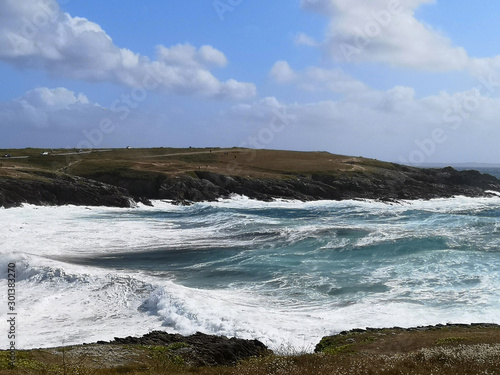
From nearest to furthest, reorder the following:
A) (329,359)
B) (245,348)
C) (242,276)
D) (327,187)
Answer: (329,359), (245,348), (242,276), (327,187)

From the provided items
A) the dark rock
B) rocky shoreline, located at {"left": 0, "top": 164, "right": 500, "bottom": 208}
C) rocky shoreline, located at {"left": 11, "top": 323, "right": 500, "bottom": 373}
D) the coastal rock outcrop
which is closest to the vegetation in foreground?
rocky shoreline, located at {"left": 11, "top": 323, "right": 500, "bottom": 373}

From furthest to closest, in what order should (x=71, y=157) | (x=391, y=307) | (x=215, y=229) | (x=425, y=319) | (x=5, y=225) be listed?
(x=71, y=157)
(x=215, y=229)
(x=5, y=225)
(x=391, y=307)
(x=425, y=319)

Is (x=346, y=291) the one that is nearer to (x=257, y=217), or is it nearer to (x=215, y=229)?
(x=215, y=229)

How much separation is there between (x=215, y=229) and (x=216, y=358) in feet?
109

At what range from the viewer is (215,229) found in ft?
156

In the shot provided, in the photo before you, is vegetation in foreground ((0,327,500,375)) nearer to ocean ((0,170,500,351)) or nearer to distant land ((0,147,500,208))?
ocean ((0,170,500,351))

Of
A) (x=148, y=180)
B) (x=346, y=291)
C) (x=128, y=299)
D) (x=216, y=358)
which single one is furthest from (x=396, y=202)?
(x=216, y=358)

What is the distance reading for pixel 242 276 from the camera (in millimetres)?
28172

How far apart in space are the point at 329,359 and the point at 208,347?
422cm

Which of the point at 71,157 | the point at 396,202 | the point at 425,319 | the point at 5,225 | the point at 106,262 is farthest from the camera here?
the point at 71,157

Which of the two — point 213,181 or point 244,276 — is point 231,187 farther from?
point 244,276

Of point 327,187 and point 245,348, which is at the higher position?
point 327,187

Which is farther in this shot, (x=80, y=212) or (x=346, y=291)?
(x=80, y=212)

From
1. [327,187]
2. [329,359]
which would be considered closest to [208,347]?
[329,359]
